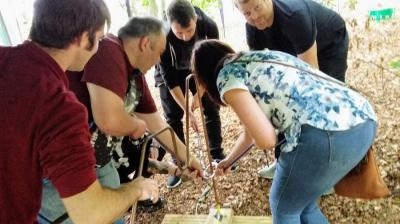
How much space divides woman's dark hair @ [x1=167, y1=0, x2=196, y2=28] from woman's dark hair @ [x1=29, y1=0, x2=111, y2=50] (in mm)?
1297

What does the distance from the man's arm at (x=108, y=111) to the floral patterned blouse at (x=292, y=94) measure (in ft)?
1.69

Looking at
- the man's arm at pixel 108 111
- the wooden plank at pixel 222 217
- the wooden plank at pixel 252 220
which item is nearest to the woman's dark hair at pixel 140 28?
the man's arm at pixel 108 111

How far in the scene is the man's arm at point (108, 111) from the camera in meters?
1.61

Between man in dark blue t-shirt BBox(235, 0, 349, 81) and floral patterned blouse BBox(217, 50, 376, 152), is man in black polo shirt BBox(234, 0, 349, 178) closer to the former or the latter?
man in dark blue t-shirt BBox(235, 0, 349, 81)

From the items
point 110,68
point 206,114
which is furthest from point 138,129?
point 206,114

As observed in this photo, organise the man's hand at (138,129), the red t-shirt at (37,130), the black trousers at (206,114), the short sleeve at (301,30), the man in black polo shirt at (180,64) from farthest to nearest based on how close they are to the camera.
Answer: the black trousers at (206,114) < the man in black polo shirt at (180,64) < the short sleeve at (301,30) < the man's hand at (138,129) < the red t-shirt at (37,130)

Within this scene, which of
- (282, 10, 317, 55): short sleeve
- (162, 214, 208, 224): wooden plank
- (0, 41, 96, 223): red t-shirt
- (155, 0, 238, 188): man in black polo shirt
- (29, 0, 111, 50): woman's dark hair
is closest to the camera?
(0, 41, 96, 223): red t-shirt

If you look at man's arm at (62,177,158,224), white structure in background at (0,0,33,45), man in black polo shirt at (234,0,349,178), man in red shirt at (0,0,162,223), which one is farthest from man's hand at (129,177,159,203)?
white structure in background at (0,0,33,45)

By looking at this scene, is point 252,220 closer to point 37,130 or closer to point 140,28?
point 140,28

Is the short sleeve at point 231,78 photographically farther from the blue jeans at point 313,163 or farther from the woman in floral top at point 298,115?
the blue jeans at point 313,163

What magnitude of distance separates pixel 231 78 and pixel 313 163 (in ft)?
1.56

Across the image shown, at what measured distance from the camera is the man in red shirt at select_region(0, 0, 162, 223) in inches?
38.9

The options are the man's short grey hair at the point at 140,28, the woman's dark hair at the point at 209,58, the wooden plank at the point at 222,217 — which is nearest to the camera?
the woman's dark hair at the point at 209,58

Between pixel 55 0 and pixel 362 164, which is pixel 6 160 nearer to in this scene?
pixel 55 0
